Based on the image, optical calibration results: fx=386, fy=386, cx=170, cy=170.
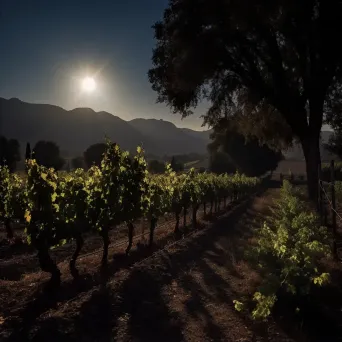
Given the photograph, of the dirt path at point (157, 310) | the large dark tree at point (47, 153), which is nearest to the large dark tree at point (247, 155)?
the large dark tree at point (47, 153)

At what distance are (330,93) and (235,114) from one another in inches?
209

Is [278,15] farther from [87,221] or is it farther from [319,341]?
[319,341]

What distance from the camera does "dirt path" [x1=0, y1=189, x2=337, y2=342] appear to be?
674 centimetres

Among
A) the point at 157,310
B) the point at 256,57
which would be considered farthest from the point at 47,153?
the point at 157,310

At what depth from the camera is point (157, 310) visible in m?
8.05

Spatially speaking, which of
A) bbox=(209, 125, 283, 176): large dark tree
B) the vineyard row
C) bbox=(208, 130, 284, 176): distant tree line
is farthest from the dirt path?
bbox=(209, 125, 283, 176): large dark tree

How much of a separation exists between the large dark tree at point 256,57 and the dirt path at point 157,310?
10590 millimetres

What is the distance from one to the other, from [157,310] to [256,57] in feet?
52.5

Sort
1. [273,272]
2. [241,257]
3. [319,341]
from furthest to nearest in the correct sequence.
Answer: [241,257] < [273,272] < [319,341]

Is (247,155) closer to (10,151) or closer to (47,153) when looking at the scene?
(47,153)

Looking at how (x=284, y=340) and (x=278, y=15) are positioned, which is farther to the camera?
(x=278, y=15)

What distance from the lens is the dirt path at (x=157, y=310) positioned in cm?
674

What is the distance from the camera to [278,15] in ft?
57.9

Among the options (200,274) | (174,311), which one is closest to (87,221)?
(200,274)
